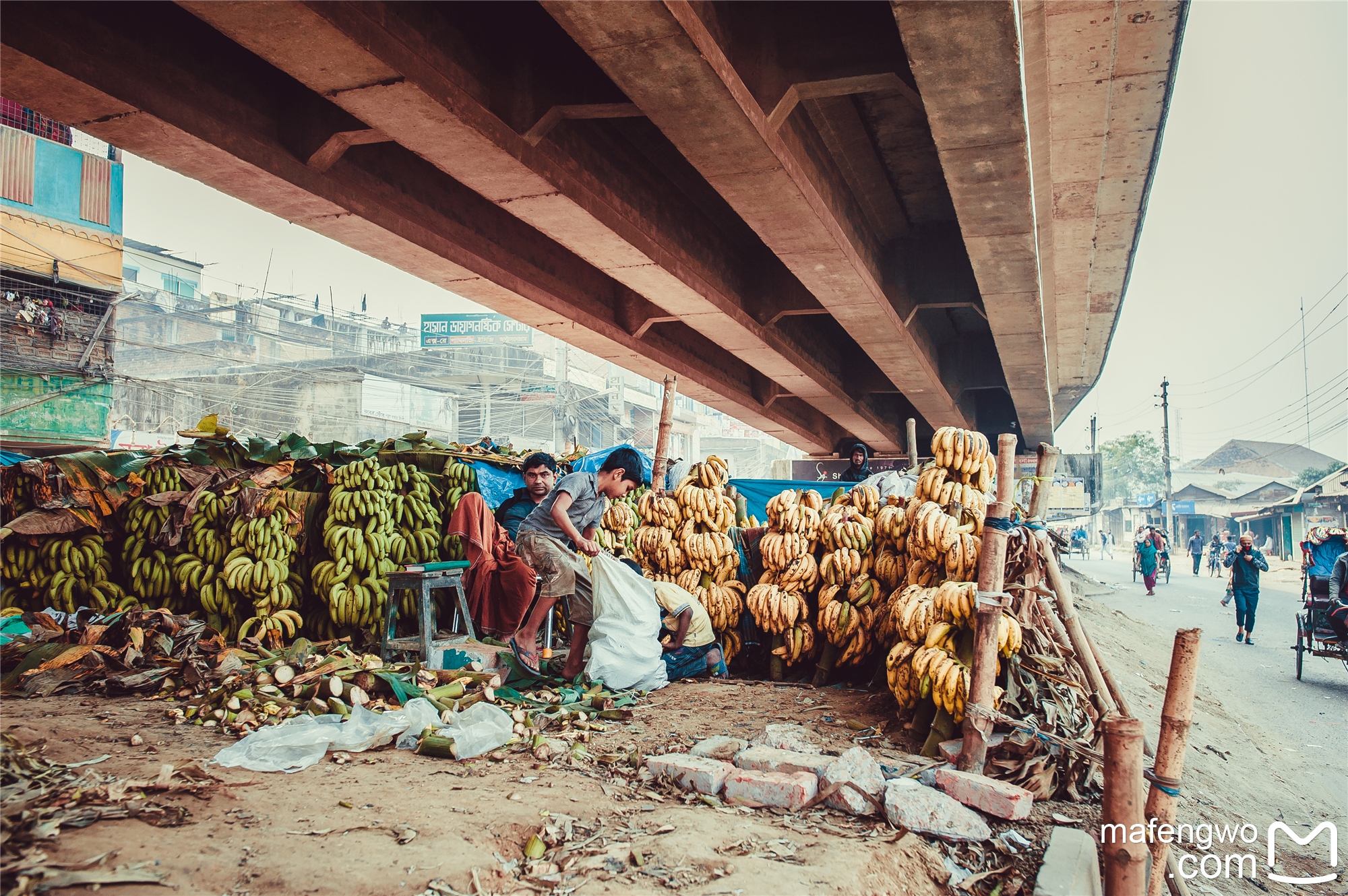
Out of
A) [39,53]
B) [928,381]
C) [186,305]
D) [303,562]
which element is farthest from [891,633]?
[186,305]

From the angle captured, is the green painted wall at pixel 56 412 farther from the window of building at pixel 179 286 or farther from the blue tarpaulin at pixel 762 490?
the window of building at pixel 179 286

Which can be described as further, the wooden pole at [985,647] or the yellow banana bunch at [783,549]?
the yellow banana bunch at [783,549]

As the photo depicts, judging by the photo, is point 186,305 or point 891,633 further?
point 186,305

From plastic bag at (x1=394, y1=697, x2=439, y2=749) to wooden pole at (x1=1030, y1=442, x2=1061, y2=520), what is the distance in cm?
379

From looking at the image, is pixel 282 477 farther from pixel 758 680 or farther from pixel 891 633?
pixel 891 633

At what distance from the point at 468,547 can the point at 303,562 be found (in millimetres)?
1529

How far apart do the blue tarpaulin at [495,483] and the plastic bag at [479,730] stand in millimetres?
3194

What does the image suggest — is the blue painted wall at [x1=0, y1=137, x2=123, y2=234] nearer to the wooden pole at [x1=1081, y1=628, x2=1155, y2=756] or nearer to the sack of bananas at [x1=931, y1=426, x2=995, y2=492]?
the sack of bananas at [x1=931, y1=426, x2=995, y2=492]

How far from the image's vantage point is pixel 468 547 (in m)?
6.47

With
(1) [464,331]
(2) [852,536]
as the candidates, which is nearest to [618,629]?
(2) [852,536]

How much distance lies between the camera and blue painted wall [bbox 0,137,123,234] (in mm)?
15234

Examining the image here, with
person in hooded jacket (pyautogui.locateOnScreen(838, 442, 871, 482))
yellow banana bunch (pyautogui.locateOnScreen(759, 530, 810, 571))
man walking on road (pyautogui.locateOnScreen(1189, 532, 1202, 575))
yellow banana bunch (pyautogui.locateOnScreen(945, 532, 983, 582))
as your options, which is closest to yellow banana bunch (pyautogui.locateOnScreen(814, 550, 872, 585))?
yellow banana bunch (pyautogui.locateOnScreen(759, 530, 810, 571))

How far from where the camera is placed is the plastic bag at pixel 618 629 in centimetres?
520

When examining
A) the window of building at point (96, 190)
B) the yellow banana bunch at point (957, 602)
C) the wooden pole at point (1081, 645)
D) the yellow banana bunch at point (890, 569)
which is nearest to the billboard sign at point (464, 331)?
the window of building at point (96, 190)
